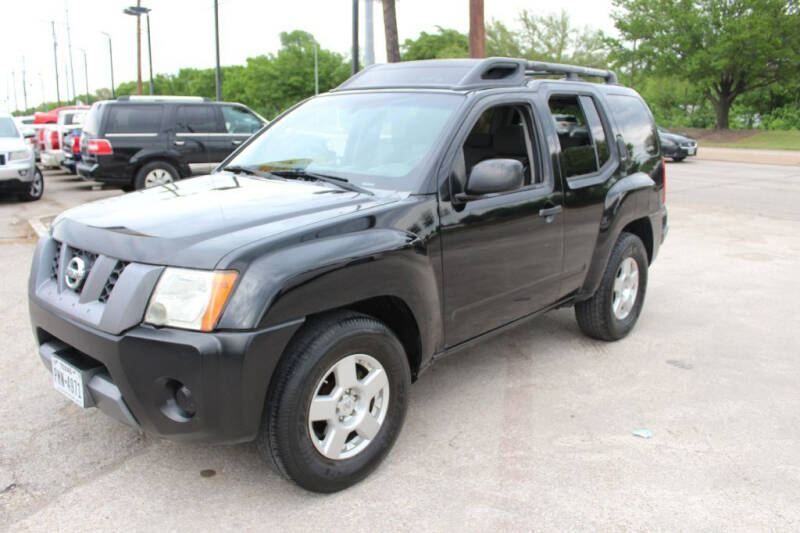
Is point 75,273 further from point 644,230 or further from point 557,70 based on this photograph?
point 644,230

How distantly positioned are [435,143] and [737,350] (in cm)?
299

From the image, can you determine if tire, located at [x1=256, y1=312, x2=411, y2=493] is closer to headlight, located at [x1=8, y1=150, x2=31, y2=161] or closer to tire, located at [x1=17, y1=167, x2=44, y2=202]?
headlight, located at [x1=8, y1=150, x2=31, y2=161]

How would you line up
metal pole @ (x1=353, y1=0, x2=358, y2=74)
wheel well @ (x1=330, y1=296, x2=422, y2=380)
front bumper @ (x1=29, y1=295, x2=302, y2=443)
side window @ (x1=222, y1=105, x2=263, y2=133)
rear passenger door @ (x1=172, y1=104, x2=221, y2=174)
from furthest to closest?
metal pole @ (x1=353, y1=0, x2=358, y2=74) < side window @ (x1=222, y1=105, x2=263, y2=133) < rear passenger door @ (x1=172, y1=104, x2=221, y2=174) < wheel well @ (x1=330, y1=296, x2=422, y2=380) < front bumper @ (x1=29, y1=295, x2=302, y2=443)

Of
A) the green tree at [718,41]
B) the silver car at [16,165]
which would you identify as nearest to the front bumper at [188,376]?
the silver car at [16,165]

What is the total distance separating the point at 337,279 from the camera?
2803mm

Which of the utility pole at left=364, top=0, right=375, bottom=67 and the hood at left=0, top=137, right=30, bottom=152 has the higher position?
the utility pole at left=364, top=0, right=375, bottom=67

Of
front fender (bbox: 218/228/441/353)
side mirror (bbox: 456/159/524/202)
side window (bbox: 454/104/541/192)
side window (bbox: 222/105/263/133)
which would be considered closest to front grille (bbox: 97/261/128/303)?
front fender (bbox: 218/228/441/353)

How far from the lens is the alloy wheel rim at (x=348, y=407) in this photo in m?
2.87

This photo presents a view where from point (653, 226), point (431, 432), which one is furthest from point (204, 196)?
point (653, 226)

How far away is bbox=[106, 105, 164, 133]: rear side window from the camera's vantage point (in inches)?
472

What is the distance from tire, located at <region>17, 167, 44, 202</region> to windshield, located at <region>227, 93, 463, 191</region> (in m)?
10.4

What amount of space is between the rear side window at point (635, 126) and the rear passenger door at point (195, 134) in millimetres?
9106

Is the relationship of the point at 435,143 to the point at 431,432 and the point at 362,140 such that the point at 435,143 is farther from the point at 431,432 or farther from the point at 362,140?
the point at 431,432

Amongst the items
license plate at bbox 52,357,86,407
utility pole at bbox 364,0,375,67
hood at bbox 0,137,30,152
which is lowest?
license plate at bbox 52,357,86,407
